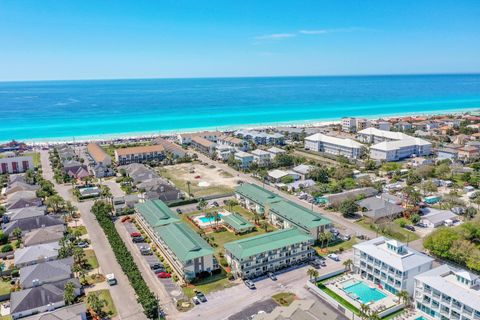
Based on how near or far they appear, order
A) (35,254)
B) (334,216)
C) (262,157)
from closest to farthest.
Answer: (35,254) → (334,216) → (262,157)

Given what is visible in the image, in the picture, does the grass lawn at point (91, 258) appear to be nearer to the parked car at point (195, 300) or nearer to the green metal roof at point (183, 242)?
the green metal roof at point (183, 242)

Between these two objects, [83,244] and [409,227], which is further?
[409,227]

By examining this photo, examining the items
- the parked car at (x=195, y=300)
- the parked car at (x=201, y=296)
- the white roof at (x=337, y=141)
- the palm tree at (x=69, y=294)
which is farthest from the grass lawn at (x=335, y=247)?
the white roof at (x=337, y=141)

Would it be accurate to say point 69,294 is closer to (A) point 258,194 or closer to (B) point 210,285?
(B) point 210,285

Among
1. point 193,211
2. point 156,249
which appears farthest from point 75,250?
point 193,211

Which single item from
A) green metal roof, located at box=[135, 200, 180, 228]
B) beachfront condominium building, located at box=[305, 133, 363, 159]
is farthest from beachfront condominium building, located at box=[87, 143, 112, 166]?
beachfront condominium building, located at box=[305, 133, 363, 159]

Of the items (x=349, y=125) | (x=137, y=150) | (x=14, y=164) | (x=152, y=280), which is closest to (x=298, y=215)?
(x=152, y=280)
